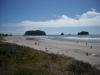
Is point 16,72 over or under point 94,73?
over

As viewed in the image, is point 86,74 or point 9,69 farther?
point 86,74

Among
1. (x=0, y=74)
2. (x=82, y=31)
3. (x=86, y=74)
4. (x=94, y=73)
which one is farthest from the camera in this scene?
(x=82, y=31)

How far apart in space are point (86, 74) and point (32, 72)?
2.61 meters

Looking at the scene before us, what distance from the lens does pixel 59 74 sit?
23.4 feet

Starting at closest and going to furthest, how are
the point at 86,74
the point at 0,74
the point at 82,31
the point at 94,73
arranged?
the point at 0,74, the point at 86,74, the point at 94,73, the point at 82,31

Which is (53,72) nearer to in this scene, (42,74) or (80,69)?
(42,74)

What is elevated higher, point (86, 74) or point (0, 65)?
point (0, 65)

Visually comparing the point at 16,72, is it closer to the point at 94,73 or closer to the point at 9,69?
the point at 9,69

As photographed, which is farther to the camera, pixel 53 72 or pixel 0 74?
pixel 53 72

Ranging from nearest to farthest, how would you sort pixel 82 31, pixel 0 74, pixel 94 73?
pixel 0 74 < pixel 94 73 < pixel 82 31

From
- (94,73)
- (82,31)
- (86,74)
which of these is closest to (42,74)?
(86,74)

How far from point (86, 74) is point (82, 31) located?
16513 cm

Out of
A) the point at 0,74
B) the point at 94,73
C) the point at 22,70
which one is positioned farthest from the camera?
the point at 94,73

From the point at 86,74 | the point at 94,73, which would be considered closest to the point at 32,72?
the point at 86,74
